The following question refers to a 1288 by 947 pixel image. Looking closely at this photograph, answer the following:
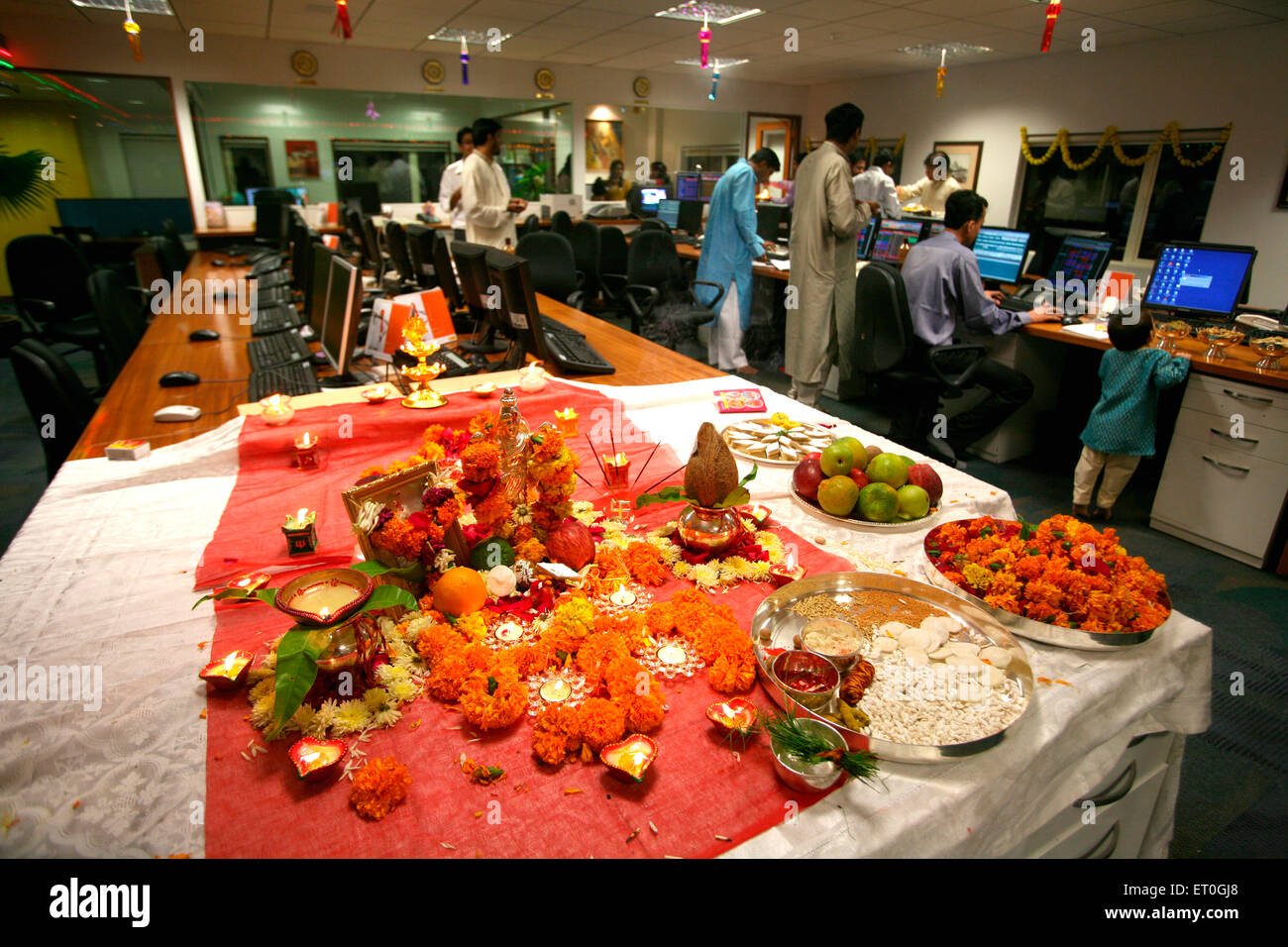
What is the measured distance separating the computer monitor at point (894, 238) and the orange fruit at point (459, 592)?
4895mm

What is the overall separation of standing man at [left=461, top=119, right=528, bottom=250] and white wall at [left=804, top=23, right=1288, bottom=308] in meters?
6.14

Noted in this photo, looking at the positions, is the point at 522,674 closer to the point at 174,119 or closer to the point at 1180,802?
the point at 1180,802

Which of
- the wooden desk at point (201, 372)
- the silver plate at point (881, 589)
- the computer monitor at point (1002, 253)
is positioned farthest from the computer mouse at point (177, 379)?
the computer monitor at point (1002, 253)

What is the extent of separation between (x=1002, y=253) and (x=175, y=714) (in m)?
4.66

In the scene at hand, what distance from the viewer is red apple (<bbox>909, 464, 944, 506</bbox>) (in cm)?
135

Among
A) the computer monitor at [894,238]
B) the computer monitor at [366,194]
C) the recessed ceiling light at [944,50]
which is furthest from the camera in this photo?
the computer monitor at [366,194]

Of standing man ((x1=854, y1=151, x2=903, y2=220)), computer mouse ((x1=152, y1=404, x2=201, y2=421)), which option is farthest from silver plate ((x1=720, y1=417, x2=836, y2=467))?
standing man ((x1=854, y1=151, x2=903, y2=220))

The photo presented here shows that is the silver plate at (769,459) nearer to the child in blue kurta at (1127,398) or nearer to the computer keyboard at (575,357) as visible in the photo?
the computer keyboard at (575,357)

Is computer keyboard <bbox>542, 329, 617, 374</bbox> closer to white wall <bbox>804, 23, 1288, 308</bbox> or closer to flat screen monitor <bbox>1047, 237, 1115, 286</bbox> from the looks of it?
flat screen monitor <bbox>1047, 237, 1115, 286</bbox>

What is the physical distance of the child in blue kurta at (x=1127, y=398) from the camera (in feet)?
8.85

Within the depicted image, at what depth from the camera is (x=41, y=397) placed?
6.72ft

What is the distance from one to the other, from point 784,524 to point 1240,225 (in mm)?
7130

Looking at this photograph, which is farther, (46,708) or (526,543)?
(526,543)

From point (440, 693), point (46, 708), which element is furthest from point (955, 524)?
point (46, 708)
